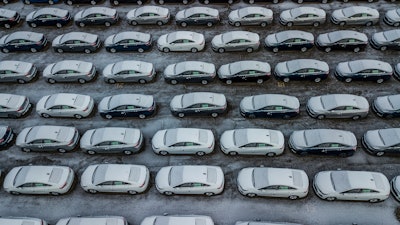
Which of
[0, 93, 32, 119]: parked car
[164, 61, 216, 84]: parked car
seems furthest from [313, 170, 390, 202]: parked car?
[0, 93, 32, 119]: parked car

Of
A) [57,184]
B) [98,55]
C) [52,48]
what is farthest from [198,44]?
[57,184]

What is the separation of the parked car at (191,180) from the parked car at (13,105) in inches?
415

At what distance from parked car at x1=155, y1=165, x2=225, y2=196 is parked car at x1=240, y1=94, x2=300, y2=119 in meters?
4.78

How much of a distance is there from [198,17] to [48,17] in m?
12.3

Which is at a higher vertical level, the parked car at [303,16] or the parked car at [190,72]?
the parked car at [303,16]

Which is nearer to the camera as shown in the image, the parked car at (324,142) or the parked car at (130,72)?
the parked car at (324,142)

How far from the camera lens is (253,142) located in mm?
19469

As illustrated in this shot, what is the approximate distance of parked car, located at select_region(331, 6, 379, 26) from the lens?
27.3m

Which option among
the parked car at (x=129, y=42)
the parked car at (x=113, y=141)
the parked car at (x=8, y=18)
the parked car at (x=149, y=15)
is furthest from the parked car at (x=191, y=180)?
the parked car at (x=8, y=18)

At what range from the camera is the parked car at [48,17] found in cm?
2917

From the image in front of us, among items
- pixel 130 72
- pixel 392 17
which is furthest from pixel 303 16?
pixel 130 72

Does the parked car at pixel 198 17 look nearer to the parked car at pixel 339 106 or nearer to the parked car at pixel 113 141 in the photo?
the parked car at pixel 339 106

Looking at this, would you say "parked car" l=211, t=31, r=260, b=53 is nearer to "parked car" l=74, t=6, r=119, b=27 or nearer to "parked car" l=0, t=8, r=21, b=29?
"parked car" l=74, t=6, r=119, b=27

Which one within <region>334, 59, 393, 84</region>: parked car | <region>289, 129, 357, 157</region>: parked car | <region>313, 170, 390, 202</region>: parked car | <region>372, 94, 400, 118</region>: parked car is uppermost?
<region>334, 59, 393, 84</region>: parked car
